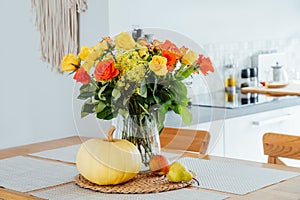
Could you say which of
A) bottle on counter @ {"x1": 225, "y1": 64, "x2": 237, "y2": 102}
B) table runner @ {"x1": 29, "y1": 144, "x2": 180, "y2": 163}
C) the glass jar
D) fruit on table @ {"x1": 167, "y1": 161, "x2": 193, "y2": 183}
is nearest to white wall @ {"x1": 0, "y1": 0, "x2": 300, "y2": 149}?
table runner @ {"x1": 29, "y1": 144, "x2": 180, "y2": 163}

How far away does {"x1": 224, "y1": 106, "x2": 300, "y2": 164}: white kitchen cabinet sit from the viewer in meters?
3.91

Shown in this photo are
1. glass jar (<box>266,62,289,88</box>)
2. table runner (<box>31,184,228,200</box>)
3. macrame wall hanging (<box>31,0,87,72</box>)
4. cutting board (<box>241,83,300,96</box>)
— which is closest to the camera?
table runner (<box>31,184,228,200</box>)

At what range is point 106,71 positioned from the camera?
6.31 feet

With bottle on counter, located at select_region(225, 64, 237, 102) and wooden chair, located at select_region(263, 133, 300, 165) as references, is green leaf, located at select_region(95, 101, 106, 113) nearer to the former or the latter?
wooden chair, located at select_region(263, 133, 300, 165)

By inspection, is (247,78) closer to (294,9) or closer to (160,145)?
(294,9)

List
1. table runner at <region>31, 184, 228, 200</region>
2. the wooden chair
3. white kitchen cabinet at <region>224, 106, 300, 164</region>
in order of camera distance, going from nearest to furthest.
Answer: table runner at <region>31, 184, 228, 200</region> < the wooden chair < white kitchen cabinet at <region>224, 106, 300, 164</region>

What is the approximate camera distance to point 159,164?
2.06 meters

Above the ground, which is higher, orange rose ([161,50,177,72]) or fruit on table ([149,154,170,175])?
orange rose ([161,50,177,72])

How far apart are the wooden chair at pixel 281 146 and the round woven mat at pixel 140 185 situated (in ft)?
1.91

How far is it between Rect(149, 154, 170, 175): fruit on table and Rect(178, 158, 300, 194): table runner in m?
0.11

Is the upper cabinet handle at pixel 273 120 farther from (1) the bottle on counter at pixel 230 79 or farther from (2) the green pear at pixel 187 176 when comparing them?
(2) the green pear at pixel 187 176

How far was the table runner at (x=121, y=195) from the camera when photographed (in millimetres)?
1862

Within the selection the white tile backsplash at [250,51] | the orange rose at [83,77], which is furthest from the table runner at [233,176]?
the white tile backsplash at [250,51]

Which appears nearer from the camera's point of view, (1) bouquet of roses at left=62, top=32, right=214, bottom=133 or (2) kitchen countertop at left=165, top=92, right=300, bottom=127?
(1) bouquet of roses at left=62, top=32, right=214, bottom=133
